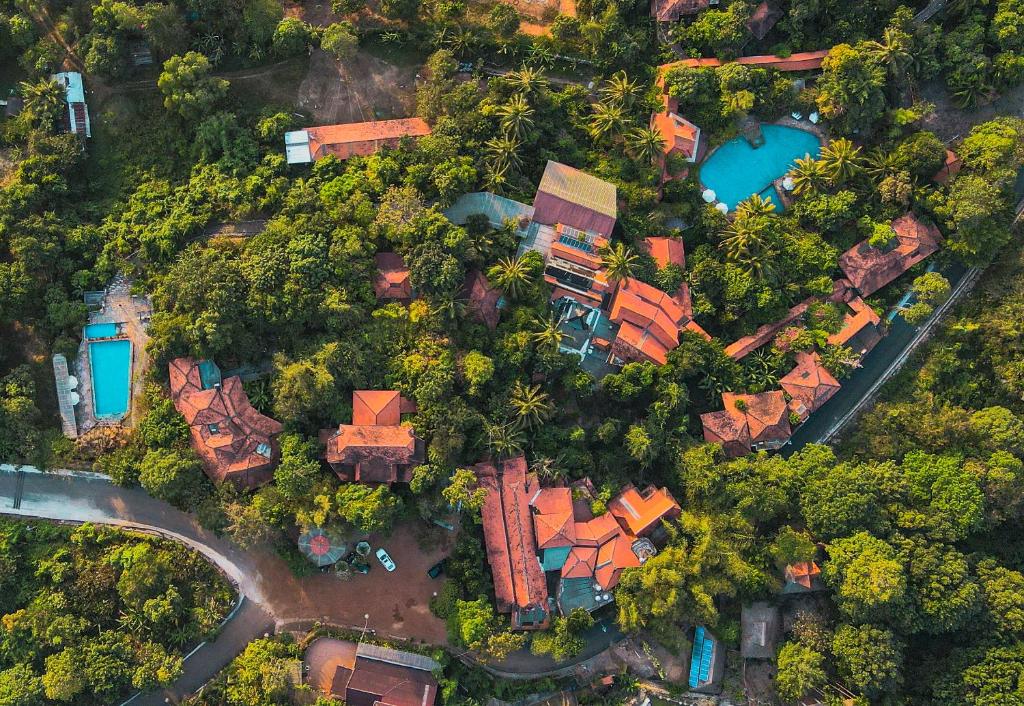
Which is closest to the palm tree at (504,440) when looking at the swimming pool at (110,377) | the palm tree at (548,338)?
the palm tree at (548,338)

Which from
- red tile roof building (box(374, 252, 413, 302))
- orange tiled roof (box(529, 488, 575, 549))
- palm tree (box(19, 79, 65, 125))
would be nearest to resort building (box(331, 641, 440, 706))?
orange tiled roof (box(529, 488, 575, 549))

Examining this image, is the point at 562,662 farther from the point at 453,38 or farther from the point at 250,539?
the point at 453,38

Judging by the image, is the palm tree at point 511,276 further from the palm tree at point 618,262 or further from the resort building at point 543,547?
the resort building at point 543,547

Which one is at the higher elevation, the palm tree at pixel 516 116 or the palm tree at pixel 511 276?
the palm tree at pixel 516 116

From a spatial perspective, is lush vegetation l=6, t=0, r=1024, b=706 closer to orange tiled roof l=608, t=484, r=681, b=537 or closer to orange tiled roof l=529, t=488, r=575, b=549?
orange tiled roof l=608, t=484, r=681, b=537

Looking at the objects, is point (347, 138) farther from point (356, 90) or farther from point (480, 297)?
point (480, 297)

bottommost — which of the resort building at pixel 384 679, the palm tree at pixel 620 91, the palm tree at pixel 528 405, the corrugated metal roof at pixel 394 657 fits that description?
the resort building at pixel 384 679

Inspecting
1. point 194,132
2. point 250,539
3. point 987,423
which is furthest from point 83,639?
point 987,423

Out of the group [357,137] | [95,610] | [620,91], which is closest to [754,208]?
[620,91]
